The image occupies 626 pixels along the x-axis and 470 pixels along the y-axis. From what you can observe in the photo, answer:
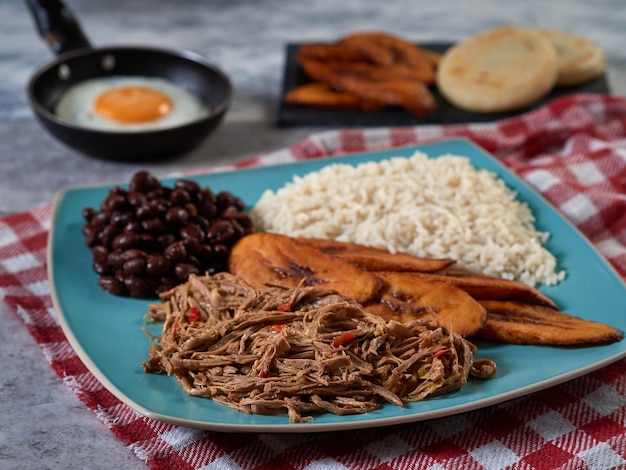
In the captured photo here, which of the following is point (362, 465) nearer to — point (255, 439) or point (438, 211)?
point (255, 439)

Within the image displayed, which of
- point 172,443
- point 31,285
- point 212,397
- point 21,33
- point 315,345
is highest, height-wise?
point 315,345

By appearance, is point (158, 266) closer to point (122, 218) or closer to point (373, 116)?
point (122, 218)

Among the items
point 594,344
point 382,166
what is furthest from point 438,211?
point 594,344

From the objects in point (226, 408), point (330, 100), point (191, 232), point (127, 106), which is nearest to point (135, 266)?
point (191, 232)

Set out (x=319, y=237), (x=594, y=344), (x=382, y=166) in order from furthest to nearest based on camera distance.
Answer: (x=382, y=166) → (x=319, y=237) → (x=594, y=344)

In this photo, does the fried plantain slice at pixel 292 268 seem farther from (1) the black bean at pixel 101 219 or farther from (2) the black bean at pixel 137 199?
(1) the black bean at pixel 101 219
